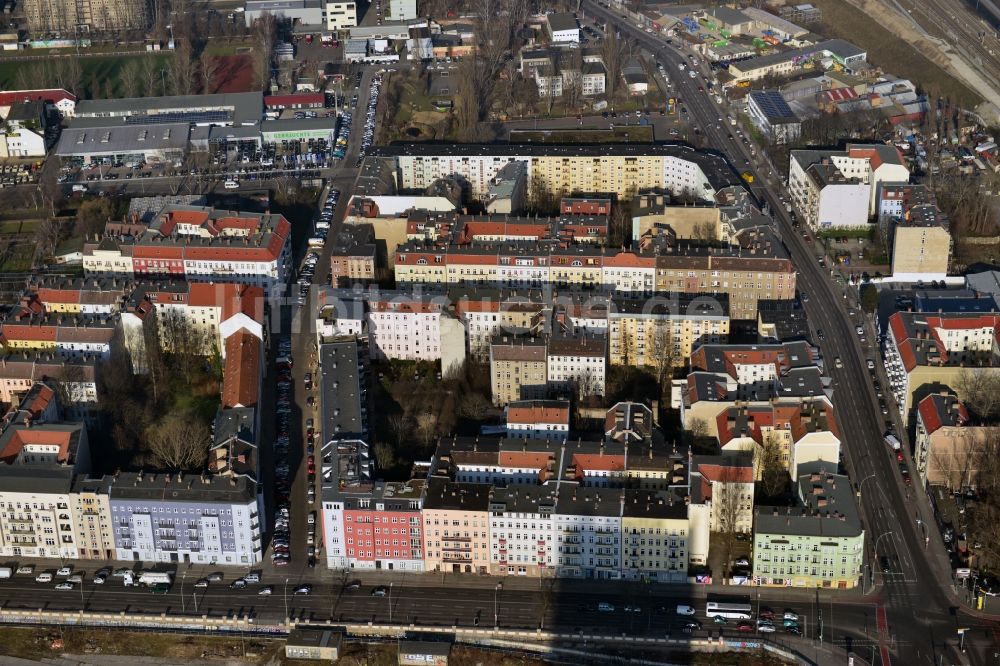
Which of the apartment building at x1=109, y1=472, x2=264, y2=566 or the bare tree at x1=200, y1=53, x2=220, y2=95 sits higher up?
the bare tree at x1=200, y1=53, x2=220, y2=95

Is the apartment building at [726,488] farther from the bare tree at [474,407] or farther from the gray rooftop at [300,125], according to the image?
the gray rooftop at [300,125]

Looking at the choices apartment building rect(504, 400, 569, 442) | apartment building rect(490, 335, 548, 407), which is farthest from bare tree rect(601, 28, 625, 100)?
apartment building rect(504, 400, 569, 442)

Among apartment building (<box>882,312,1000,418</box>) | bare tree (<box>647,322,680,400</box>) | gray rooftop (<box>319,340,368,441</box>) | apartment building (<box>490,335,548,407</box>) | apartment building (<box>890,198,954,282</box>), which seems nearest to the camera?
gray rooftop (<box>319,340,368,441</box>)

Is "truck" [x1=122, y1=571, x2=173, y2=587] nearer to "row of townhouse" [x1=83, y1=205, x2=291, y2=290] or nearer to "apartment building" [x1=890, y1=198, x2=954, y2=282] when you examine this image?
"row of townhouse" [x1=83, y1=205, x2=291, y2=290]

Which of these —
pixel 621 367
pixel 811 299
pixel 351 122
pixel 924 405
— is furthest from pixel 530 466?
pixel 351 122

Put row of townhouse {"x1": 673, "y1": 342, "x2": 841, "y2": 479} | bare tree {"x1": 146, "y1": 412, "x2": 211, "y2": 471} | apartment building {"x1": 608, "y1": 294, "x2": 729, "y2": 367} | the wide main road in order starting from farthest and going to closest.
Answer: apartment building {"x1": 608, "y1": 294, "x2": 729, "y2": 367} → bare tree {"x1": 146, "y1": 412, "x2": 211, "y2": 471} → row of townhouse {"x1": 673, "y1": 342, "x2": 841, "y2": 479} → the wide main road

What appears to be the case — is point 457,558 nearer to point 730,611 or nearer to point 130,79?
point 730,611

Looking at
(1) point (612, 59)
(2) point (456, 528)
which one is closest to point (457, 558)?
(2) point (456, 528)

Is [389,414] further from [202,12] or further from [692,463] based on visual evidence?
[202,12]
